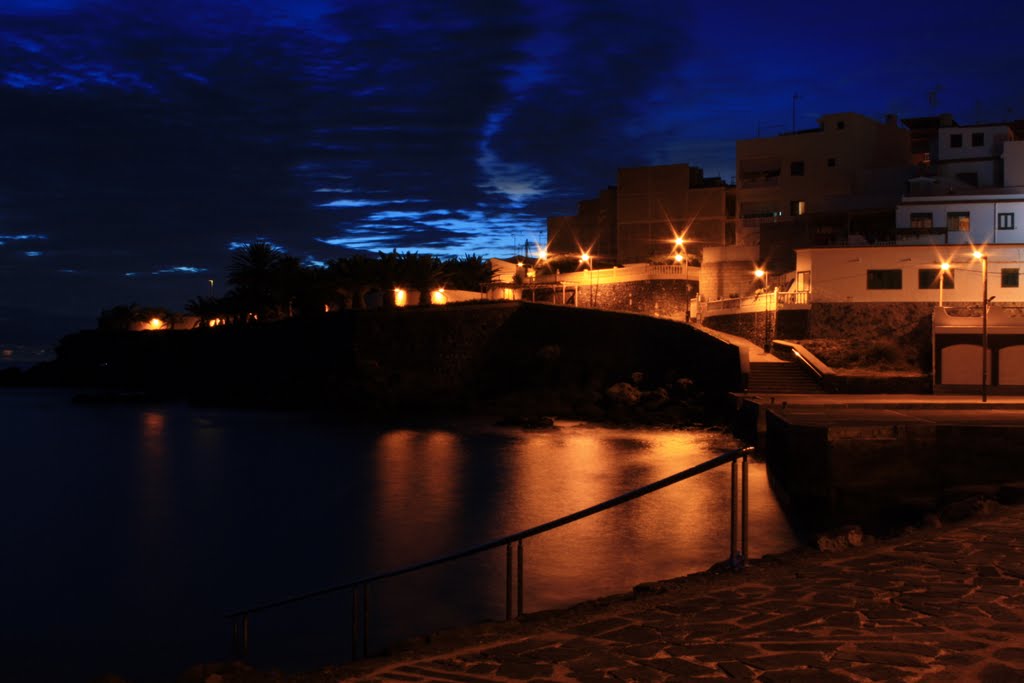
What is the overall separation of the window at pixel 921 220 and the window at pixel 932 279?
4.70 m

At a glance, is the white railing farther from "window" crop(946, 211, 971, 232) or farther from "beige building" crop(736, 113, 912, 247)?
"beige building" crop(736, 113, 912, 247)

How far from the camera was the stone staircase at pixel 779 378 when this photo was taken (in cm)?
3284

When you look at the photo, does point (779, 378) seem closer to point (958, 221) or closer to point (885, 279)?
point (885, 279)

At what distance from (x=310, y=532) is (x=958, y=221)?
104 feet

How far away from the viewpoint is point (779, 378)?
111ft

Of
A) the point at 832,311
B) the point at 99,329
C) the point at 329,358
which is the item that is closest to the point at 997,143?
the point at 832,311

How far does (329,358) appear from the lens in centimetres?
6062

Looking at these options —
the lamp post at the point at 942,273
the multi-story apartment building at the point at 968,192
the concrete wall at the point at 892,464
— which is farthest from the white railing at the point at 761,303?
the concrete wall at the point at 892,464

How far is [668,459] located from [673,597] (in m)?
22.6

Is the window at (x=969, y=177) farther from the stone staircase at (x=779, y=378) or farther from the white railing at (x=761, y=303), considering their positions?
the stone staircase at (x=779, y=378)

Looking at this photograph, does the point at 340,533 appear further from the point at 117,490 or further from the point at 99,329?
the point at 99,329

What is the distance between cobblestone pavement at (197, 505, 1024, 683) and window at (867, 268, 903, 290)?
2955 cm

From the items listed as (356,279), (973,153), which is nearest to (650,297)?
(973,153)

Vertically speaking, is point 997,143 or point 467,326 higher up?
point 997,143
